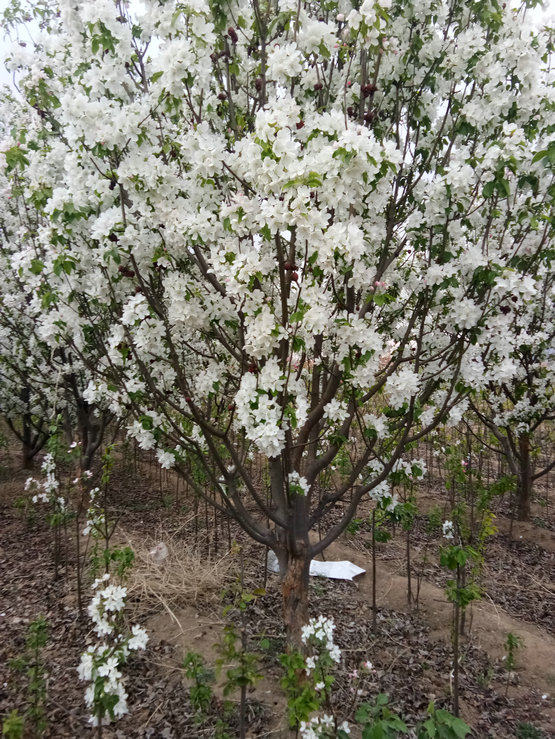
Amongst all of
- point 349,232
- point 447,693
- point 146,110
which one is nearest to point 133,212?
point 146,110

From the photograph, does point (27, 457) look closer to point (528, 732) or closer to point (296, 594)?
point (296, 594)

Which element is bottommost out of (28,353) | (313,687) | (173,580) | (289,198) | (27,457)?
(313,687)

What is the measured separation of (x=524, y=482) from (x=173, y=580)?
5100 mm

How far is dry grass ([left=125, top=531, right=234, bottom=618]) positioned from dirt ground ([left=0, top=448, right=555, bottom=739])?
2 centimetres

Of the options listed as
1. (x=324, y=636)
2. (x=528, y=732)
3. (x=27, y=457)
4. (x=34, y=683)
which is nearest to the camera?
(x=324, y=636)

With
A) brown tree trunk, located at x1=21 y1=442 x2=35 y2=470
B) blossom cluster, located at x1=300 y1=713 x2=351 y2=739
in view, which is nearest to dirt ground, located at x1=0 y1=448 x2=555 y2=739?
blossom cluster, located at x1=300 y1=713 x2=351 y2=739

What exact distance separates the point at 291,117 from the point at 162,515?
5.80 m

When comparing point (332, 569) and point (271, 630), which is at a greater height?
point (332, 569)

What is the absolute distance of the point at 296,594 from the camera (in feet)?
11.4

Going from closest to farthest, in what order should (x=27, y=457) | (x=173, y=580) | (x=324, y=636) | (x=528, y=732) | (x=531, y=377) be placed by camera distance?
(x=324, y=636)
(x=528, y=732)
(x=173, y=580)
(x=531, y=377)
(x=27, y=457)

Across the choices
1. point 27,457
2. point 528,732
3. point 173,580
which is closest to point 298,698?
point 528,732

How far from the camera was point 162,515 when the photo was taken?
6988 mm

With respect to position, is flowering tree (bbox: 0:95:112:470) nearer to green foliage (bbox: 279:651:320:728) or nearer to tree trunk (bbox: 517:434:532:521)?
green foliage (bbox: 279:651:320:728)

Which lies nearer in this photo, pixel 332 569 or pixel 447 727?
pixel 447 727
